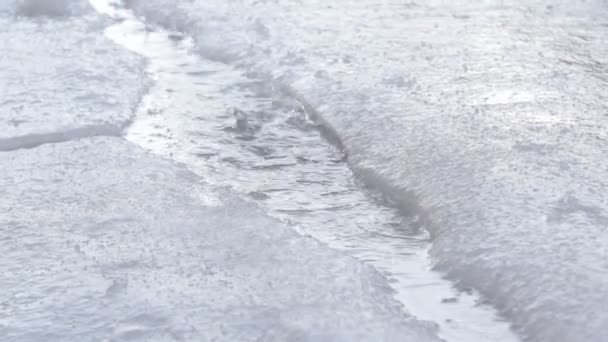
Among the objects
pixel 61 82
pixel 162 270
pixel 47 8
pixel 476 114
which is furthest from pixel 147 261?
pixel 47 8

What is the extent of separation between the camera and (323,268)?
3.36m

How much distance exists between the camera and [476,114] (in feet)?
15.3

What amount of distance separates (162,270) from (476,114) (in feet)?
6.35

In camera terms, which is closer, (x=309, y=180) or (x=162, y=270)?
(x=162, y=270)

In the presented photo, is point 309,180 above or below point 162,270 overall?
above

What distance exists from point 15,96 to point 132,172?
1.30 meters

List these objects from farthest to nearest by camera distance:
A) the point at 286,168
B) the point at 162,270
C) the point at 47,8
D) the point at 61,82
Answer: the point at 47,8 → the point at 61,82 → the point at 286,168 → the point at 162,270

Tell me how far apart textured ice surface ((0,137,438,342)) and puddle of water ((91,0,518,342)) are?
0.49ft

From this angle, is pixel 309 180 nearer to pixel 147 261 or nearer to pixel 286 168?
pixel 286 168

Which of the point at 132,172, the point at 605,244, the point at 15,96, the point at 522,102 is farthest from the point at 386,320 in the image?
the point at 15,96

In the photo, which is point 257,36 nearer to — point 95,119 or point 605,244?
point 95,119

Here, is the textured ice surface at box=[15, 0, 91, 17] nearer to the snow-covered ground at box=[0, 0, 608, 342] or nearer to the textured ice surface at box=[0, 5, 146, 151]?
the textured ice surface at box=[0, 5, 146, 151]

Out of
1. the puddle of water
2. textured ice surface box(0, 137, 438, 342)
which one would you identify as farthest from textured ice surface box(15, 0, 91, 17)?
textured ice surface box(0, 137, 438, 342)

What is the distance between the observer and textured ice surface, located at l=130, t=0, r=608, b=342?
329 centimetres
